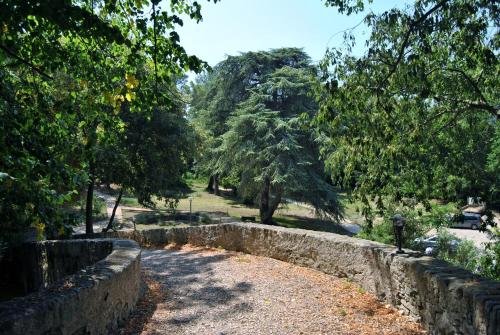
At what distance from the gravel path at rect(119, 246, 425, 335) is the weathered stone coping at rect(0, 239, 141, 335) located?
457mm

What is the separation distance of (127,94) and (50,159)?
4.69 feet

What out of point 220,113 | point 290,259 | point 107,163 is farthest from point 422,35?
point 220,113

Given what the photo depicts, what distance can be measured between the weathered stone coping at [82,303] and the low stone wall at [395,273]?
3691 millimetres

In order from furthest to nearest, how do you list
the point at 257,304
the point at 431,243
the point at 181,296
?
1. the point at 431,243
2. the point at 181,296
3. the point at 257,304

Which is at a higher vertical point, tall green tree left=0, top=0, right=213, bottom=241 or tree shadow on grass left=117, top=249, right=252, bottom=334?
tall green tree left=0, top=0, right=213, bottom=241

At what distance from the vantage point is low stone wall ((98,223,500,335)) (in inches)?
168

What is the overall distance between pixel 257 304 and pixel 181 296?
1.47 meters

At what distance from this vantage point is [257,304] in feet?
22.6

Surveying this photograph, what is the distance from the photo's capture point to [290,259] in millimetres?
9602

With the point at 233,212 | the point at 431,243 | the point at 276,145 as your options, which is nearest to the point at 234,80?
the point at 276,145

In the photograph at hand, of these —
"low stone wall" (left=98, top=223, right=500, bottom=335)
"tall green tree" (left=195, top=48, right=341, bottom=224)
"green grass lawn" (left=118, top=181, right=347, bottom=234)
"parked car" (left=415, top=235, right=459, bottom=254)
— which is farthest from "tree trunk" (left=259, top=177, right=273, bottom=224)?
"low stone wall" (left=98, top=223, right=500, bottom=335)

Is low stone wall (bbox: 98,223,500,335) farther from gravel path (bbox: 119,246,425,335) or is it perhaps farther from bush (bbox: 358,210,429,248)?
bush (bbox: 358,210,429,248)

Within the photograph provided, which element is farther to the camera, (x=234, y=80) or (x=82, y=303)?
(x=234, y=80)

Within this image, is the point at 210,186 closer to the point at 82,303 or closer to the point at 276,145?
the point at 276,145
